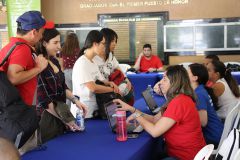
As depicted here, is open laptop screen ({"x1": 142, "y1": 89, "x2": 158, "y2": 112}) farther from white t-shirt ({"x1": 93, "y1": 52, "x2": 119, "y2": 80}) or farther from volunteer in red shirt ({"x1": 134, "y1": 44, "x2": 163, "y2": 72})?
volunteer in red shirt ({"x1": 134, "y1": 44, "x2": 163, "y2": 72})

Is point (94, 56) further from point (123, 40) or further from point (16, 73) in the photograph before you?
point (123, 40)

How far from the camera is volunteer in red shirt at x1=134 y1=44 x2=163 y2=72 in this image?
6.82 m

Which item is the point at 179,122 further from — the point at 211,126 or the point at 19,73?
the point at 19,73

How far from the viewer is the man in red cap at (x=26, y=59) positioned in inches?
73.8

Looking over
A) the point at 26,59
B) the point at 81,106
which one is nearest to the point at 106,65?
the point at 81,106

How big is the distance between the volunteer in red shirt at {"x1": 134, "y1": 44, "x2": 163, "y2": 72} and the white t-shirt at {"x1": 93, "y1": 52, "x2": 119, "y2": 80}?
12.3 feet

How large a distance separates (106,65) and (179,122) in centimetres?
107

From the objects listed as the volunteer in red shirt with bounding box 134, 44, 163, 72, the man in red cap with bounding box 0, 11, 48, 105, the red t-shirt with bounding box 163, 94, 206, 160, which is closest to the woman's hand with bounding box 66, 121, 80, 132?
the man in red cap with bounding box 0, 11, 48, 105

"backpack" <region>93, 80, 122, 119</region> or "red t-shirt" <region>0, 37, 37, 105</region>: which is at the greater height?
"red t-shirt" <region>0, 37, 37, 105</region>

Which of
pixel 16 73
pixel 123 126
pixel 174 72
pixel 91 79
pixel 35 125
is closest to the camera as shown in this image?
pixel 35 125

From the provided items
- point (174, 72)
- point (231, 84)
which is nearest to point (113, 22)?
point (231, 84)

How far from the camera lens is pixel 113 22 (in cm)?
741

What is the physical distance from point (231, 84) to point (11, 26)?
5.15 meters

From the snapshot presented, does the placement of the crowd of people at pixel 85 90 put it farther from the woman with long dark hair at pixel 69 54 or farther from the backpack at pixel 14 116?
the woman with long dark hair at pixel 69 54
